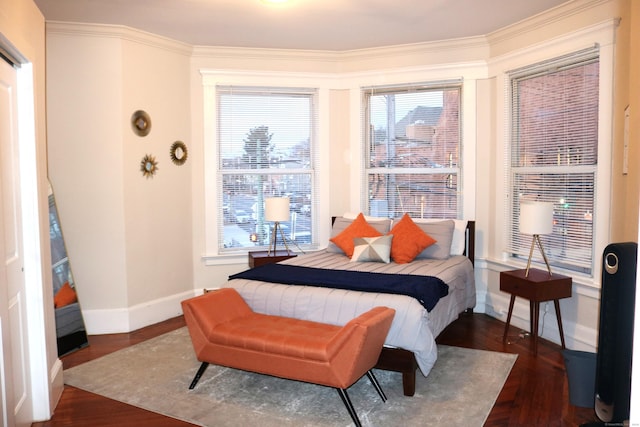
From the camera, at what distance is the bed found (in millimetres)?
3334

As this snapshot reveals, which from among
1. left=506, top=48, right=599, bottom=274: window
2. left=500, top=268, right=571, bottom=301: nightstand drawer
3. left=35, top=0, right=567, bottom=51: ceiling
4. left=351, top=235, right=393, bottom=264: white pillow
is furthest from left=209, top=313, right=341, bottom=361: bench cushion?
left=35, top=0, right=567, bottom=51: ceiling

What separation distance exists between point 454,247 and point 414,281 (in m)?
1.49

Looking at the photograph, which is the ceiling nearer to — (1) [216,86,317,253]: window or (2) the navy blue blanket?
(1) [216,86,317,253]: window

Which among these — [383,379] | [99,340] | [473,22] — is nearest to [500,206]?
[473,22]

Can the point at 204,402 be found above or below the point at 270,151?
below

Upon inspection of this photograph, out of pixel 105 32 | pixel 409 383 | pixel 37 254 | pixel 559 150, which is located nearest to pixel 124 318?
pixel 37 254

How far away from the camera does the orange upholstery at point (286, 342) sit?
2.92m

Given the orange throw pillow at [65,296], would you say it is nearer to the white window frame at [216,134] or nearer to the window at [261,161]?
the white window frame at [216,134]

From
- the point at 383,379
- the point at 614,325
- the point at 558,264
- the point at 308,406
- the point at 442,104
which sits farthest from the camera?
the point at 442,104

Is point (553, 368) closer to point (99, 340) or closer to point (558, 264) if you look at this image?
point (558, 264)

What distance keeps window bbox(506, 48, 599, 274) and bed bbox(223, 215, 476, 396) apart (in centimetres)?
82

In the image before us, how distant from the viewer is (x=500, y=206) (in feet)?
16.7

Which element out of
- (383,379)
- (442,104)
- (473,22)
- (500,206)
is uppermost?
(473,22)

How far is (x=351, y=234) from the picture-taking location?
5078mm
